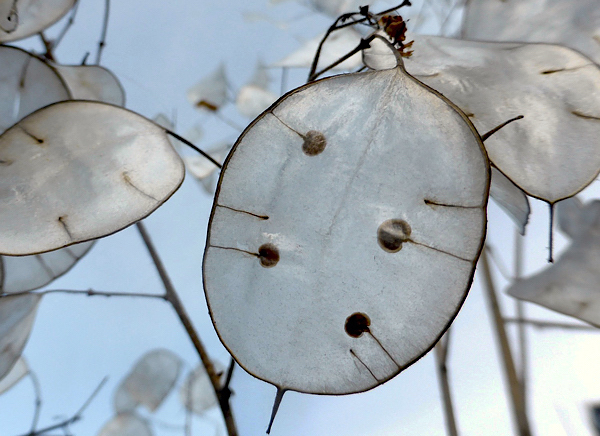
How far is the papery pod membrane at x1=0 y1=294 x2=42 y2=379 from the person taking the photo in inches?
17.0

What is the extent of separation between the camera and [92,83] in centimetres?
48

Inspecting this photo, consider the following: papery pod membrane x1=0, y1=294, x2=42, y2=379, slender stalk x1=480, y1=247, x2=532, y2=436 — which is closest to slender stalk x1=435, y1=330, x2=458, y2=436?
slender stalk x1=480, y1=247, x2=532, y2=436

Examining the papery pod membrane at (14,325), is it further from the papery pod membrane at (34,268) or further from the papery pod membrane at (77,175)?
the papery pod membrane at (77,175)

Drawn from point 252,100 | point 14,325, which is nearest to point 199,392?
point 14,325

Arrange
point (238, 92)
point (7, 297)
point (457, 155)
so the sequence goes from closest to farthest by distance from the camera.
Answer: point (457, 155) → point (7, 297) → point (238, 92)

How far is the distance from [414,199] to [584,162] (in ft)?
0.42

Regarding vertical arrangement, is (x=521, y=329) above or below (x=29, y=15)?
below

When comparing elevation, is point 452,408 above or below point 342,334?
below

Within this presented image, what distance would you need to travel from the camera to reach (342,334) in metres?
0.24

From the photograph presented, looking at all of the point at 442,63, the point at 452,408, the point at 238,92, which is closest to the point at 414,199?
the point at 442,63

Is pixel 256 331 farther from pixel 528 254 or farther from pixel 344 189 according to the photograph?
pixel 528 254

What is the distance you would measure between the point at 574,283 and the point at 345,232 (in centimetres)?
23

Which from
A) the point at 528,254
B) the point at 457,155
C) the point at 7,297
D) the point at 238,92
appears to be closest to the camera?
the point at 457,155

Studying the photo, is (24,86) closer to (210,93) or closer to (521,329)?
(210,93)
